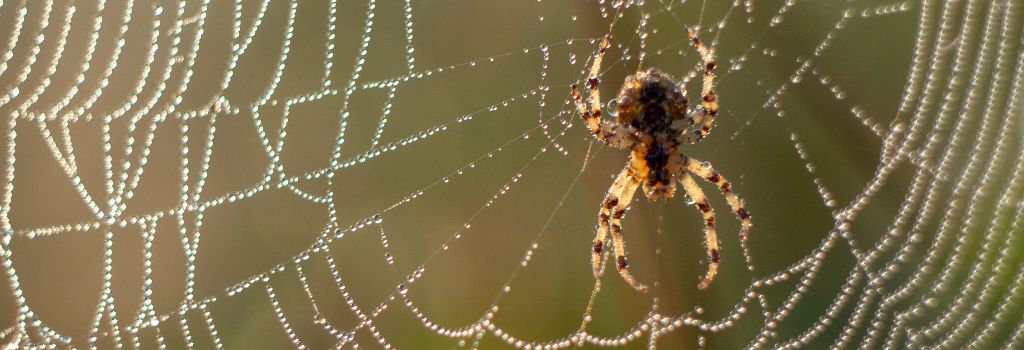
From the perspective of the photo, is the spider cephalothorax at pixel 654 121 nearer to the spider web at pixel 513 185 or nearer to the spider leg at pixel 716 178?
the spider leg at pixel 716 178

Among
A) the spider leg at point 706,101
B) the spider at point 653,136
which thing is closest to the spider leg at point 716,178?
the spider at point 653,136

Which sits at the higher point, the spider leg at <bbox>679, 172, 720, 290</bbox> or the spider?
the spider

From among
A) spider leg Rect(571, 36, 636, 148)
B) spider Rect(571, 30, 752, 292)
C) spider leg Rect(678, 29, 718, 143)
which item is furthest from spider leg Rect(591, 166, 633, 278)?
spider leg Rect(678, 29, 718, 143)

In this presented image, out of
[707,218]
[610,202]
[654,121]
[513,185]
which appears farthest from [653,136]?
[513,185]

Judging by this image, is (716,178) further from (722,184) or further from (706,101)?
(706,101)

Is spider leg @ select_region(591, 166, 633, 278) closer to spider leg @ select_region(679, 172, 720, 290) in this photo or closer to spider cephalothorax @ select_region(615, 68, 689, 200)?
spider cephalothorax @ select_region(615, 68, 689, 200)

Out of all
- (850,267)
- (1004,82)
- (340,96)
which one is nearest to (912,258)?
(850,267)
